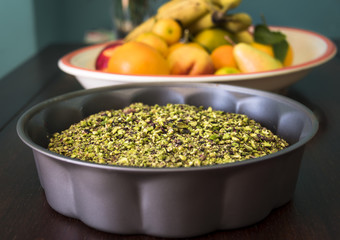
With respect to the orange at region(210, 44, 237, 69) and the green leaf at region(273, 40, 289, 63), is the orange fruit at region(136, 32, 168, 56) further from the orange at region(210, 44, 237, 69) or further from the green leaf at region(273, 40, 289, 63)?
the green leaf at region(273, 40, 289, 63)

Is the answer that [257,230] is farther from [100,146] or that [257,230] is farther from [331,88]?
[331,88]

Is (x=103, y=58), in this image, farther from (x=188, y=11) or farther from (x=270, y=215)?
(x=270, y=215)

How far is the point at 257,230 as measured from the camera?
486 millimetres

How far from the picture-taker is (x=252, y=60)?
3.15 ft

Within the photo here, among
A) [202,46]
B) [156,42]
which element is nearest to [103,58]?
[156,42]

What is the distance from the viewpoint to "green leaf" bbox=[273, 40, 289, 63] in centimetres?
108

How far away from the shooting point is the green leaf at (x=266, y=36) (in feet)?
3.59

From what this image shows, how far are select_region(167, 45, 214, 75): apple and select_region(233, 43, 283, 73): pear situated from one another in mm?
68

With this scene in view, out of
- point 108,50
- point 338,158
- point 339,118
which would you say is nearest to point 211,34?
point 108,50

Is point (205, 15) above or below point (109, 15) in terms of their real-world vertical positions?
above

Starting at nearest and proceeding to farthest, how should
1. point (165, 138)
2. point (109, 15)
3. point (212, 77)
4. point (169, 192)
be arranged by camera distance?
point (169, 192) < point (165, 138) < point (212, 77) < point (109, 15)

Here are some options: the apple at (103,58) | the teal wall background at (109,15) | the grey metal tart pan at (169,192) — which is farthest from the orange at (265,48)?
the teal wall background at (109,15)

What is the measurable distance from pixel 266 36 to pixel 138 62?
43cm

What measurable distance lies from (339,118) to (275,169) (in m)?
0.47
